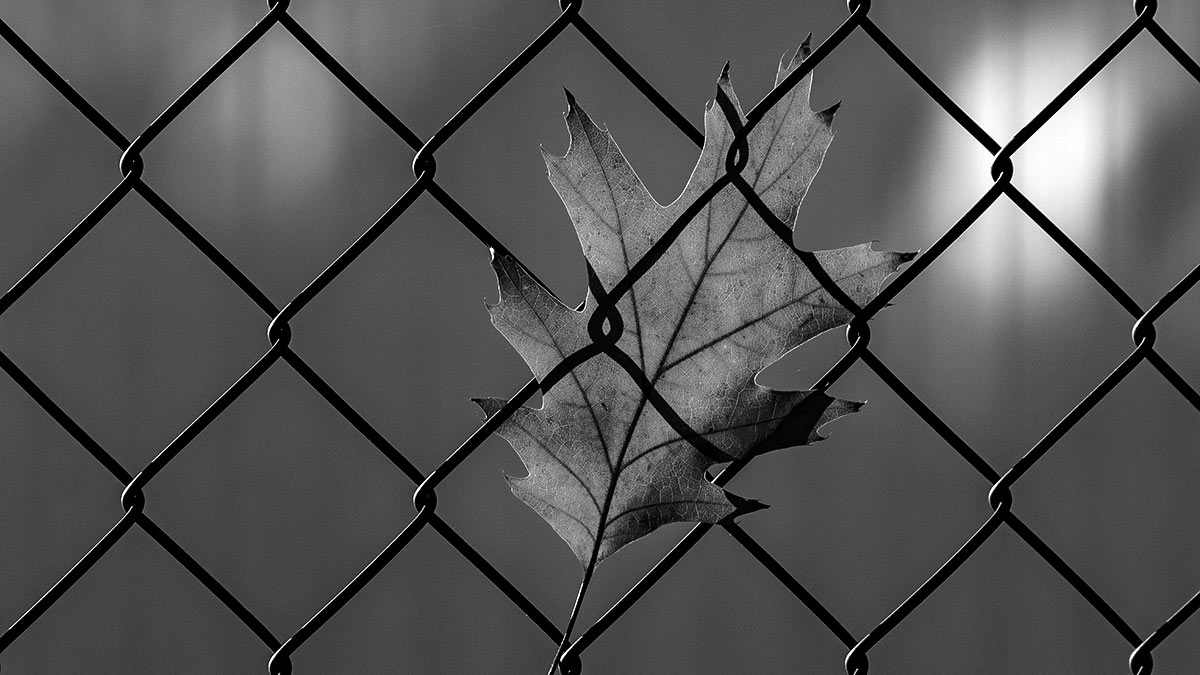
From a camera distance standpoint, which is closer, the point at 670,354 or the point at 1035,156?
the point at 670,354

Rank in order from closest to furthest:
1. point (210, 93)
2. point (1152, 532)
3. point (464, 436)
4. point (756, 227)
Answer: point (756, 227) → point (210, 93) → point (464, 436) → point (1152, 532)

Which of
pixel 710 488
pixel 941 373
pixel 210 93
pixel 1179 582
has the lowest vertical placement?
pixel 1179 582

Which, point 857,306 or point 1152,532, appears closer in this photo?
point 857,306

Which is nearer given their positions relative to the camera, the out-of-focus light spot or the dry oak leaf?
the dry oak leaf

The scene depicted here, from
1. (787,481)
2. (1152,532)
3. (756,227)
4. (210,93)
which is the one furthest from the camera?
(1152,532)

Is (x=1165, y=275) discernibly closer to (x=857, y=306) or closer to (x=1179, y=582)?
(x=1179, y=582)

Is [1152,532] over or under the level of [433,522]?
under

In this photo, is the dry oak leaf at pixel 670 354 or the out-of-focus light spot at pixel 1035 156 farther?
the out-of-focus light spot at pixel 1035 156

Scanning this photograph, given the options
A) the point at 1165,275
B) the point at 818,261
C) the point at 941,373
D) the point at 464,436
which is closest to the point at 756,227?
the point at 818,261
